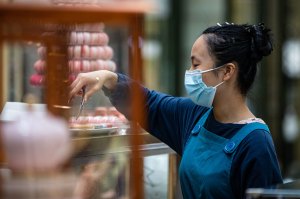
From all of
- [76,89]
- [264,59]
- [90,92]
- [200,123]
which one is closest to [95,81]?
→ [90,92]

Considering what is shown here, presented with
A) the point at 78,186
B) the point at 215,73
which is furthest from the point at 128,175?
the point at 215,73

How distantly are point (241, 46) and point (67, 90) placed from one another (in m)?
1.09

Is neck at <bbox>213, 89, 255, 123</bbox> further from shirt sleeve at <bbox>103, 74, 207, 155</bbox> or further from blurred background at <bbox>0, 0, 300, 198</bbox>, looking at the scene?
blurred background at <bbox>0, 0, 300, 198</bbox>

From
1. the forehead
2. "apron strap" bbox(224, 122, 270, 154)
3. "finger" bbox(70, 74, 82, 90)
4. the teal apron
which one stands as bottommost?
the teal apron

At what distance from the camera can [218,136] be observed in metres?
3.06

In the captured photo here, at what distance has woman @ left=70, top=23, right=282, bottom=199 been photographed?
9.48 feet

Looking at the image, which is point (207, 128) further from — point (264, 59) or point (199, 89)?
point (264, 59)

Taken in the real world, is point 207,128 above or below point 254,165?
above

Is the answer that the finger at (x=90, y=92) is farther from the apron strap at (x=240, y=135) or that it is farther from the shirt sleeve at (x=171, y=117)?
the apron strap at (x=240, y=135)

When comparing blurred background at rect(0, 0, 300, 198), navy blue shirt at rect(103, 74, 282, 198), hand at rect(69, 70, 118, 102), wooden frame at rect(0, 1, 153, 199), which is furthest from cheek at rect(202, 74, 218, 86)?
blurred background at rect(0, 0, 300, 198)

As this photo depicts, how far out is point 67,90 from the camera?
2.28 m

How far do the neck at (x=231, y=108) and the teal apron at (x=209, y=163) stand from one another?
0.30 ft

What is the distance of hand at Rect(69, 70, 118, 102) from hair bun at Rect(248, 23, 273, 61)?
2.17ft

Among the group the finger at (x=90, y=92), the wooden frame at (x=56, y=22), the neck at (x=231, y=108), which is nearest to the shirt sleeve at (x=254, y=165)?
the neck at (x=231, y=108)
